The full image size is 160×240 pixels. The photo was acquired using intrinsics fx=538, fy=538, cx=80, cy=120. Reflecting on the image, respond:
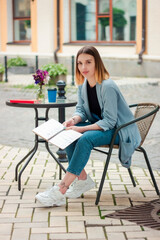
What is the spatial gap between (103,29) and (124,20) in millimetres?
1084

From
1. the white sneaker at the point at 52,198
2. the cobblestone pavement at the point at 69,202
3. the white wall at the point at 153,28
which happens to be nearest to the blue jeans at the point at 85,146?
the white sneaker at the point at 52,198

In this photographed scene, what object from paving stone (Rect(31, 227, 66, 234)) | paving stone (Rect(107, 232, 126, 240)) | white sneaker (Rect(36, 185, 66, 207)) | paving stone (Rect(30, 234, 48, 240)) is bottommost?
paving stone (Rect(107, 232, 126, 240))

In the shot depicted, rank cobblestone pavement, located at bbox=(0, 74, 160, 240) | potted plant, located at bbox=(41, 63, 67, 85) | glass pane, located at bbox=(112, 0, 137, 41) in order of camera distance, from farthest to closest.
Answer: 1. glass pane, located at bbox=(112, 0, 137, 41)
2. potted plant, located at bbox=(41, 63, 67, 85)
3. cobblestone pavement, located at bbox=(0, 74, 160, 240)

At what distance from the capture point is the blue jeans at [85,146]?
4.48 metres

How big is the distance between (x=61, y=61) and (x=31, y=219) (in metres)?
16.4

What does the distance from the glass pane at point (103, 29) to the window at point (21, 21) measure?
3507 mm

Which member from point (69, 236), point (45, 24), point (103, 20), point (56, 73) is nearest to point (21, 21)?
point (45, 24)

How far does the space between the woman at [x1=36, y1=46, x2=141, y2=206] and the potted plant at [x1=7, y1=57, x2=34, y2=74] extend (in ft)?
51.8

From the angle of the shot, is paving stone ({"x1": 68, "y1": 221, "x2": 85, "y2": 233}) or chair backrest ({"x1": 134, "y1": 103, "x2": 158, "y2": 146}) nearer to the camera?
paving stone ({"x1": 68, "y1": 221, "x2": 85, "y2": 233})

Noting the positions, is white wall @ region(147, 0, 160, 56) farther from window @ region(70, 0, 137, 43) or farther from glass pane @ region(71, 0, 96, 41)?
glass pane @ region(71, 0, 96, 41)

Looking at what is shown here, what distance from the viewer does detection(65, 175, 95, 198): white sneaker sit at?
4.81 metres

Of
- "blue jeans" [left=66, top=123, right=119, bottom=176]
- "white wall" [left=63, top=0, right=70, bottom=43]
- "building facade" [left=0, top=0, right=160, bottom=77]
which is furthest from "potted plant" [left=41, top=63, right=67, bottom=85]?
"blue jeans" [left=66, top=123, right=119, bottom=176]

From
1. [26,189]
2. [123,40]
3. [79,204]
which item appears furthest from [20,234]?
[123,40]

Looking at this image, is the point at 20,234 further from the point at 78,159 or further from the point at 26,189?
the point at 26,189
